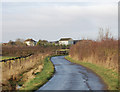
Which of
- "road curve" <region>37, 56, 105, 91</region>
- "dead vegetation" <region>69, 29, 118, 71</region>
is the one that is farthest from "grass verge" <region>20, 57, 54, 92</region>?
"dead vegetation" <region>69, 29, 118, 71</region>

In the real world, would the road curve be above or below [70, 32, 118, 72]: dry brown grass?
below

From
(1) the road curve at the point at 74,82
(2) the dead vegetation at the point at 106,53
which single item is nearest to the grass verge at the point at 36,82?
(1) the road curve at the point at 74,82

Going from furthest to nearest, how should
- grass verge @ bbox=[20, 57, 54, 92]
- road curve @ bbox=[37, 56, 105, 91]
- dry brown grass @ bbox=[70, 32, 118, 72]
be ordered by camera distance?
dry brown grass @ bbox=[70, 32, 118, 72] → road curve @ bbox=[37, 56, 105, 91] → grass verge @ bbox=[20, 57, 54, 92]

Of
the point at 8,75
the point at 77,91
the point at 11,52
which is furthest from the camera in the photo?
the point at 11,52

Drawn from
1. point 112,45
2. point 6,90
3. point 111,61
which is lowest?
point 6,90

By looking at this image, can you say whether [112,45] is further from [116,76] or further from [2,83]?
[2,83]

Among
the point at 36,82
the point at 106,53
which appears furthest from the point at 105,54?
the point at 36,82

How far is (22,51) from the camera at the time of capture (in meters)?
53.8

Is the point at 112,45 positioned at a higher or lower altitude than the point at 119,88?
higher

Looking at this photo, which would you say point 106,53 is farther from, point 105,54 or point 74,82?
point 74,82

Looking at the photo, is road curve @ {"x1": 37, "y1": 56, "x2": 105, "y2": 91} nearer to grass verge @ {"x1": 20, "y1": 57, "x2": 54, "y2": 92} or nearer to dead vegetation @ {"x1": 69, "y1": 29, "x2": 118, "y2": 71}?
grass verge @ {"x1": 20, "y1": 57, "x2": 54, "y2": 92}

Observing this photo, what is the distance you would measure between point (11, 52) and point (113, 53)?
117 feet

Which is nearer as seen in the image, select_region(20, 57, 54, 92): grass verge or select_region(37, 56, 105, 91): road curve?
select_region(20, 57, 54, 92): grass verge

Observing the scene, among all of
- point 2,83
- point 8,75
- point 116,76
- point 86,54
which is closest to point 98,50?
point 86,54
